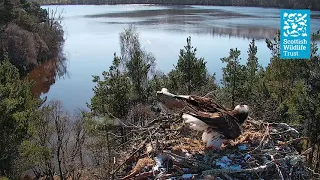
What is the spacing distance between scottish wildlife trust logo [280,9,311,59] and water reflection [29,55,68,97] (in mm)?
25393

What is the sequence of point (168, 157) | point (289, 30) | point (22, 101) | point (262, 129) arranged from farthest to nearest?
point (289, 30)
point (22, 101)
point (262, 129)
point (168, 157)

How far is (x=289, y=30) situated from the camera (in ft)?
59.4

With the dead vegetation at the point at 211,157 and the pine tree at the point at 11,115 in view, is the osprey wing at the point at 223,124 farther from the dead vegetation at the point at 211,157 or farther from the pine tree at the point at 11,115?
the pine tree at the point at 11,115

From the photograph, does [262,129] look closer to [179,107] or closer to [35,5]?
[179,107]

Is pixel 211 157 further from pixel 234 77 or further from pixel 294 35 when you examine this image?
pixel 234 77

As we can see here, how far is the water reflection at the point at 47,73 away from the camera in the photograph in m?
39.4

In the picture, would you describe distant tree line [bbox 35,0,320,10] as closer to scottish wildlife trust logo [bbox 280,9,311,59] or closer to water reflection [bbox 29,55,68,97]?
water reflection [bbox 29,55,68,97]

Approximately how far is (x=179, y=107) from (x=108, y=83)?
41.7ft

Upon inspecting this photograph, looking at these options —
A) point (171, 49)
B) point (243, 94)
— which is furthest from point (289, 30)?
point (171, 49)

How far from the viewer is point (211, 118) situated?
22.6 feet

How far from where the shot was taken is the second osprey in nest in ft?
22.6

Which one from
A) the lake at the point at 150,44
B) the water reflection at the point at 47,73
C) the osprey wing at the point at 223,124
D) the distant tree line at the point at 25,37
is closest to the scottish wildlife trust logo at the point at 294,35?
the osprey wing at the point at 223,124

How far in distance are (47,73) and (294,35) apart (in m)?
33.1

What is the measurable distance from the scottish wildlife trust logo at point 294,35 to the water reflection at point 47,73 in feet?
83.3
